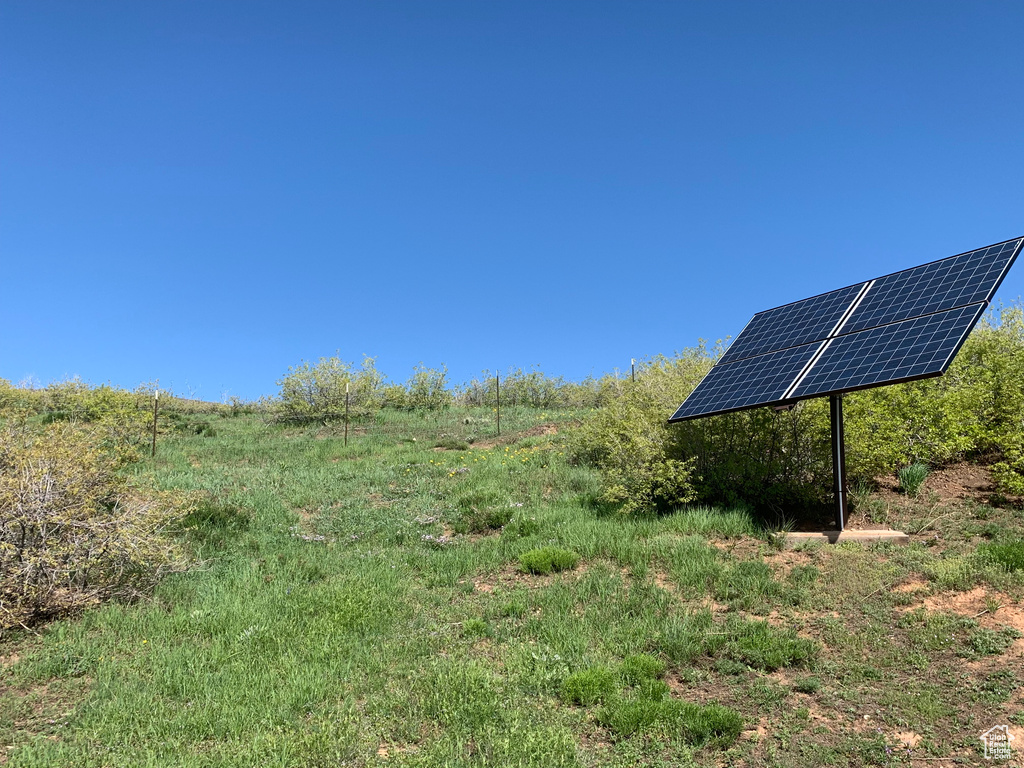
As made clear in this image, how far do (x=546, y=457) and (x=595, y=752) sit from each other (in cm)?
1128

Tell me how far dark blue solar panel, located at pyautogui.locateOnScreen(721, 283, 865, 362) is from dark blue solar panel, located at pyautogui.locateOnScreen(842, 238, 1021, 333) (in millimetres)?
376

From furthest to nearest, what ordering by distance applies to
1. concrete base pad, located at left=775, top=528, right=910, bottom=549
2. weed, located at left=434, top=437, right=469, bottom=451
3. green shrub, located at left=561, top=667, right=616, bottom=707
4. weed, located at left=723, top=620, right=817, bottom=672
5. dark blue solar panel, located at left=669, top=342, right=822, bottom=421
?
1. weed, located at left=434, top=437, right=469, bottom=451
2. dark blue solar panel, located at left=669, top=342, right=822, bottom=421
3. concrete base pad, located at left=775, top=528, right=910, bottom=549
4. weed, located at left=723, top=620, right=817, bottom=672
5. green shrub, located at left=561, top=667, right=616, bottom=707

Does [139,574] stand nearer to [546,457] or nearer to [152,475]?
[152,475]

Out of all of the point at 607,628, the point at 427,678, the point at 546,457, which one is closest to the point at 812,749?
the point at 607,628

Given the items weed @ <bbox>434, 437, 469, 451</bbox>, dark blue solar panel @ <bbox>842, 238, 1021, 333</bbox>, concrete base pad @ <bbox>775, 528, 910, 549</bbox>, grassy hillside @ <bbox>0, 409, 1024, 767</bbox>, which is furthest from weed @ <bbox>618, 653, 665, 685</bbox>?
weed @ <bbox>434, 437, 469, 451</bbox>

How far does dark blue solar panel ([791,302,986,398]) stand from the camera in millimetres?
7723

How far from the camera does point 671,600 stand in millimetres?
7543

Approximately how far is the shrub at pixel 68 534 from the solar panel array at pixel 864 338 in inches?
325

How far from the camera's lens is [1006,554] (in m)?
7.54

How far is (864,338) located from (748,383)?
1.80m

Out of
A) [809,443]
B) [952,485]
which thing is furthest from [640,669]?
[952,485]

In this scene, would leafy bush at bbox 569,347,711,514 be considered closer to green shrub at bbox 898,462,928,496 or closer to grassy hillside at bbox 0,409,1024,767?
grassy hillside at bbox 0,409,1024,767

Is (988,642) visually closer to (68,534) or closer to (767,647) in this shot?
(767,647)

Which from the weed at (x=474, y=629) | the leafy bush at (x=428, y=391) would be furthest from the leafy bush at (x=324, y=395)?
the weed at (x=474, y=629)
